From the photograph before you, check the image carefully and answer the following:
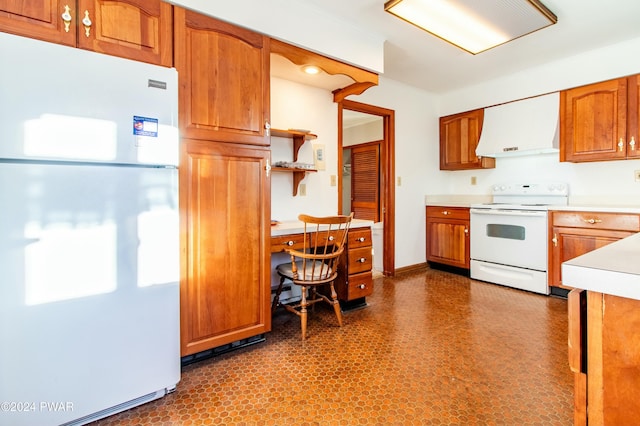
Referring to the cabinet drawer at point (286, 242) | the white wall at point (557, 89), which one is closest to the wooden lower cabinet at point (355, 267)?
the cabinet drawer at point (286, 242)

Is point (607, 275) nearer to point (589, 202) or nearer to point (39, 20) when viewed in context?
point (39, 20)

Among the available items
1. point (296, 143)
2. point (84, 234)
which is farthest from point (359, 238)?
point (84, 234)

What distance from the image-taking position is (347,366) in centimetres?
186

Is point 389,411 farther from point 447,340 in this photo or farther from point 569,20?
point 569,20

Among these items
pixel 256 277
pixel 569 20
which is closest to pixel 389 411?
pixel 256 277

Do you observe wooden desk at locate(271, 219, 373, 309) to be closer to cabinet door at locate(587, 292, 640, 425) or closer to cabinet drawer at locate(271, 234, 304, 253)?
cabinet drawer at locate(271, 234, 304, 253)

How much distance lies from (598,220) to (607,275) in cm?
298

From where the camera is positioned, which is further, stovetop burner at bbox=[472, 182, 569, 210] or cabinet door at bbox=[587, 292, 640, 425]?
stovetop burner at bbox=[472, 182, 569, 210]

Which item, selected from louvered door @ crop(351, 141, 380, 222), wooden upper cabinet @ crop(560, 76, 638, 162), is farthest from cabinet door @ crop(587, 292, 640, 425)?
louvered door @ crop(351, 141, 380, 222)

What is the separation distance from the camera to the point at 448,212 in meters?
4.03

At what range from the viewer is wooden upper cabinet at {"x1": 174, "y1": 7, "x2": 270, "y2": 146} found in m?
1.76

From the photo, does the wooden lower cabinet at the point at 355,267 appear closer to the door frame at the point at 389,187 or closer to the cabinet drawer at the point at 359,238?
the cabinet drawer at the point at 359,238

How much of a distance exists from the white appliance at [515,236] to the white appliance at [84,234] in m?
3.32

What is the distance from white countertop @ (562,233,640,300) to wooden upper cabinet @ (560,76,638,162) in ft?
10.2
